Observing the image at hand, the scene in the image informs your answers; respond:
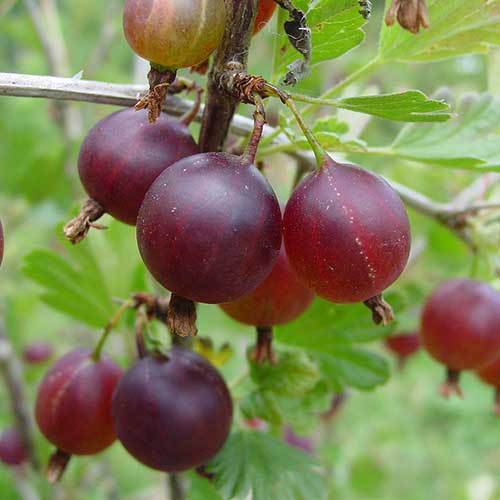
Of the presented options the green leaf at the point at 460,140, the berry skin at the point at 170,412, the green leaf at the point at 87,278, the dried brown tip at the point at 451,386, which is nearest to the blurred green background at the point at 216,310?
the green leaf at the point at 87,278

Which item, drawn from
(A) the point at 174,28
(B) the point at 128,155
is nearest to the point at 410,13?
(A) the point at 174,28

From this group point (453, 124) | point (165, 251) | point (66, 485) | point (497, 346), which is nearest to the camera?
point (165, 251)

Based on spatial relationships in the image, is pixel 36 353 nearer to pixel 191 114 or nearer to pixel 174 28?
pixel 191 114

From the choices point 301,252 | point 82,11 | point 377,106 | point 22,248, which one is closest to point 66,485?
point 22,248

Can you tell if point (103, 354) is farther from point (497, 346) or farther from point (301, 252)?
point (497, 346)

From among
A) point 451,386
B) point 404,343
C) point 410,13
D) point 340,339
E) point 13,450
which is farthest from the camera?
point 404,343

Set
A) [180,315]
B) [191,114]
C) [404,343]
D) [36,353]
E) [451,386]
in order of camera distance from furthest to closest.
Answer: [36,353] → [404,343] → [451,386] → [191,114] → [180,315]
